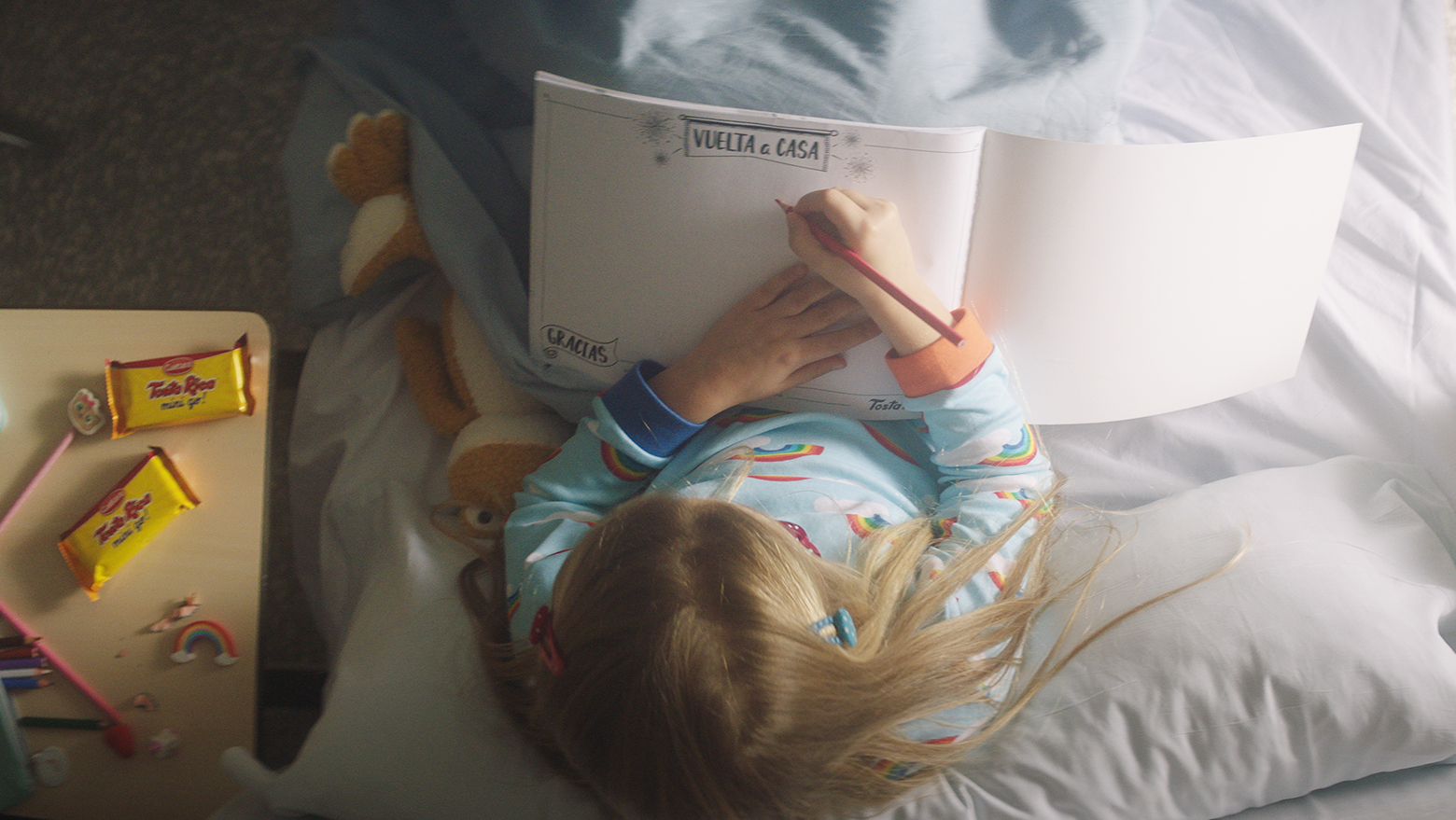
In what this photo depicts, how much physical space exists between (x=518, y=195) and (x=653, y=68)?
20cm

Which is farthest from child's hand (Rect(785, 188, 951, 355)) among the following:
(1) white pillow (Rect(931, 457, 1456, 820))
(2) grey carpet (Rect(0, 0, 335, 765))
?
(2) grey carpet (Rect(0, 0, 335, 765))

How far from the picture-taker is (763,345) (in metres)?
0.60

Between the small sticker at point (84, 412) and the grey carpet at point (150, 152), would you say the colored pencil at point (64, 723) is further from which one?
the grey carpet at point (150, 152)

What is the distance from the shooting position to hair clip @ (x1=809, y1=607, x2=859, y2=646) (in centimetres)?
50

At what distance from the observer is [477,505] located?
70 cm

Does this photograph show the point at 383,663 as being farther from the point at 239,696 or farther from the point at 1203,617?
the point at 1203,617

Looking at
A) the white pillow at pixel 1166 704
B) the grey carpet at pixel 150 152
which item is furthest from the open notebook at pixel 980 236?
the grey carpet at pixel 150 152

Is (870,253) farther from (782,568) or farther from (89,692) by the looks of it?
(89,692)

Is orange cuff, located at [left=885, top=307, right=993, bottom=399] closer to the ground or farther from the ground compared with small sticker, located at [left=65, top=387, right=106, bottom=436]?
farther from the ground

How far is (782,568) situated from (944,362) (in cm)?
19

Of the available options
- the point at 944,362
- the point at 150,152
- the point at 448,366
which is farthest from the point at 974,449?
the point at 150,152

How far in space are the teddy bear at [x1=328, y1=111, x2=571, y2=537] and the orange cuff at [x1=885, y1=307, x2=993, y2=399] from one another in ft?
0.98

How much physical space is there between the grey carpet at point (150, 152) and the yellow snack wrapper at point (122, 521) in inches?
17.4

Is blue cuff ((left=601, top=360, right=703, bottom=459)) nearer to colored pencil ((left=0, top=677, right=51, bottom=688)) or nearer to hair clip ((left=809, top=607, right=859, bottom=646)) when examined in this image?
hair clip ((left=809, top=607, right=859, bottom=646))
